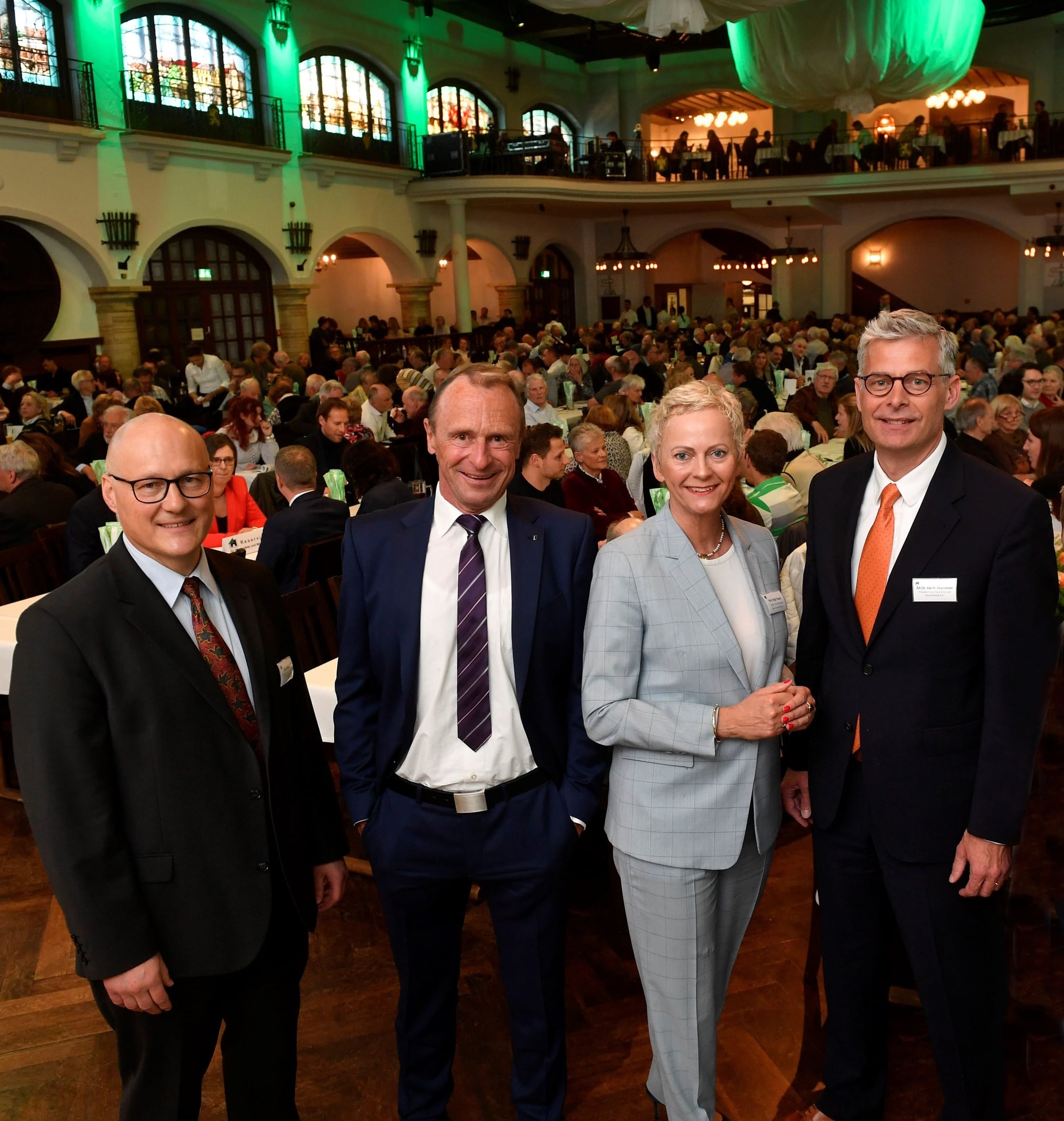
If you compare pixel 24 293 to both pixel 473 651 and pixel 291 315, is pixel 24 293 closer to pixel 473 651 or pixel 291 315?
pixel 291 315

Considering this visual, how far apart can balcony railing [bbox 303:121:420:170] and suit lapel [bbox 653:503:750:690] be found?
16.7 metres

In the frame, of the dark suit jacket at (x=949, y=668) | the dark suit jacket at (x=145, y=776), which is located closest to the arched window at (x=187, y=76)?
the dark suit jacket at (x=145, y=776)

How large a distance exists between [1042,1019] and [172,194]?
1538 centimetres

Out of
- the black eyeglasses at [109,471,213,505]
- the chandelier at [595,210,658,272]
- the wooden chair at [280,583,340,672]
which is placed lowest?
the wooden chair at [280,583,340,672]

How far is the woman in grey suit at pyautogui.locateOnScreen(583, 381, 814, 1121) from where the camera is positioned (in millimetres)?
1935

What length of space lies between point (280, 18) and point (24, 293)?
19.7 ft

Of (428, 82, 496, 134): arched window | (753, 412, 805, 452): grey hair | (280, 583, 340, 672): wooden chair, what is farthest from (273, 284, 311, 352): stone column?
(280, 583, 340, 672): wooden chair

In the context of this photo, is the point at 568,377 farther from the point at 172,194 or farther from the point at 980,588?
the point at 980,588

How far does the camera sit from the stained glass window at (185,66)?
47.8 ft

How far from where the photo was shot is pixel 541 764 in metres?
2.10

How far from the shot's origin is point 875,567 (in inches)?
78.9

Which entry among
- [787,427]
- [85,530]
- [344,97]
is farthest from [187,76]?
Result: [787,427]

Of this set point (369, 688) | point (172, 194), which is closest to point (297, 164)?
point (172, 194)

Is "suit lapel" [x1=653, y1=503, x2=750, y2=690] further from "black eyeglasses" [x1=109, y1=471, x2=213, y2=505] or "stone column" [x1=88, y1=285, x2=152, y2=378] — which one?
"stone column" [x1=88, y1=285, x2=152, y2=378]
